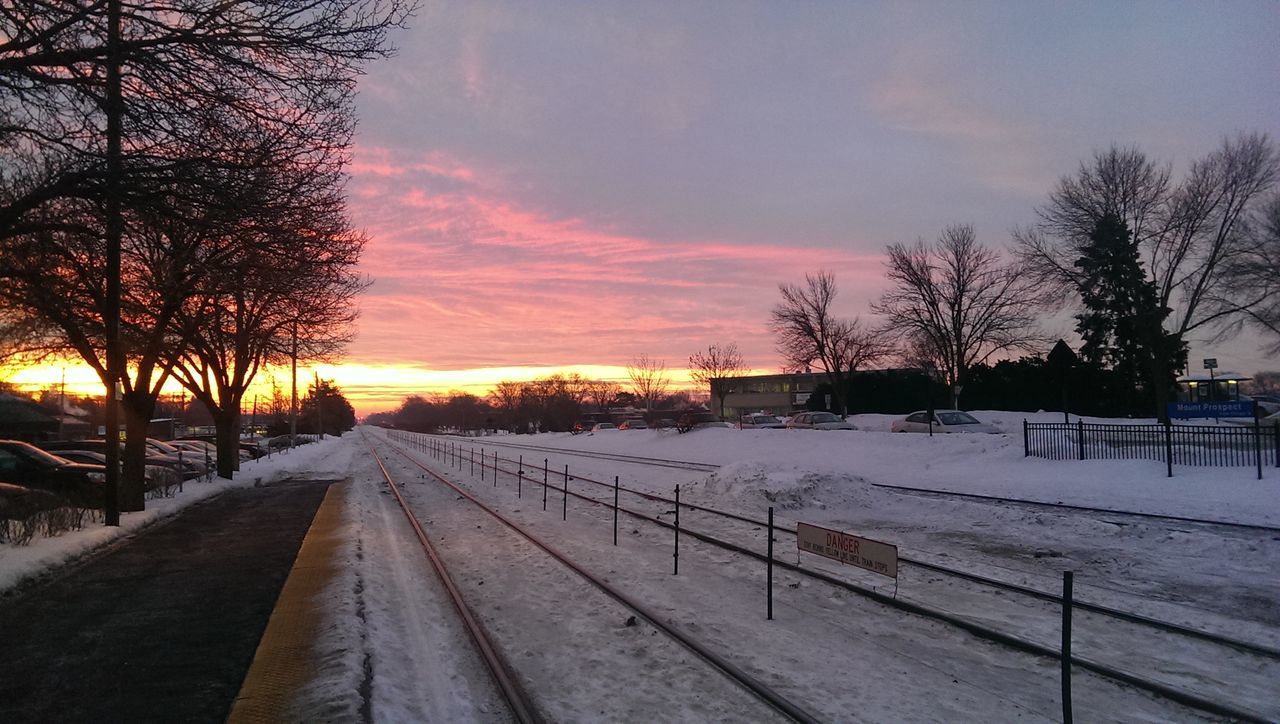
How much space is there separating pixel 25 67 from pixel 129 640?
617 cm

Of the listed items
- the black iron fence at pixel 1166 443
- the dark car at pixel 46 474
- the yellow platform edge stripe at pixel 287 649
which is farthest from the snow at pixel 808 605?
the dark car at pixel 46 474

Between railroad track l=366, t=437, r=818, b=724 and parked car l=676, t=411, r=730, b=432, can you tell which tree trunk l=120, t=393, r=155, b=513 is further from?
parked car l=676, t=411, r=730, b=432

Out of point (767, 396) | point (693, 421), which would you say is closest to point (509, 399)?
point (767, 396)

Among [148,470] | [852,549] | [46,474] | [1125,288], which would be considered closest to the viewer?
[852,549]

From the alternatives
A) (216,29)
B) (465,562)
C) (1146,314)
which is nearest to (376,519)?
(465,562)

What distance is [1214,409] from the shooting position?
21828 millimetres

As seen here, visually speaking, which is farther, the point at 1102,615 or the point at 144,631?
the point at 1102,615

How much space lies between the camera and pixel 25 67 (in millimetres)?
8219

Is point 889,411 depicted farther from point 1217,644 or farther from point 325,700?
point 325,700

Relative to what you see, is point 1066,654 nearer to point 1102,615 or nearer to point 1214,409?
point 1102,615

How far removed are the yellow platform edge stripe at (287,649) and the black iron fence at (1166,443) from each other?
19744mm

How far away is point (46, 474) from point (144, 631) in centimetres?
1332

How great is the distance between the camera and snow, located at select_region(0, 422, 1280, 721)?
5949 millimetres

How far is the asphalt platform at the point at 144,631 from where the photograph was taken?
5.75 m
